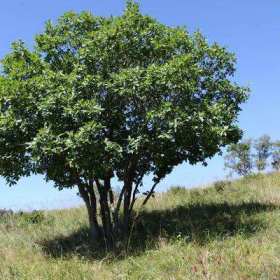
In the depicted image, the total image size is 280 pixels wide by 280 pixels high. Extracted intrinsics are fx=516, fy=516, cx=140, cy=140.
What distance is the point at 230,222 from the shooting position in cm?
1552

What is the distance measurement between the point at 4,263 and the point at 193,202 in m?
8.21

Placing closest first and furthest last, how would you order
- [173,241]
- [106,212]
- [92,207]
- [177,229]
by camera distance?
[173,241], [177,229], [106,212], [92,207]

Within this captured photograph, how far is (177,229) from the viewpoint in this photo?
15.5m

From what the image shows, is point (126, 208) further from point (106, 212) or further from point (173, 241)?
point (173, 241)

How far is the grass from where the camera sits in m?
11.4

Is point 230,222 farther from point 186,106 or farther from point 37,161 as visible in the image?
point 37,161

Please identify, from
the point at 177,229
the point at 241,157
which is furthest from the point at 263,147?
the point at 177,229

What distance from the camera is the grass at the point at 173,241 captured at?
37.6 feet

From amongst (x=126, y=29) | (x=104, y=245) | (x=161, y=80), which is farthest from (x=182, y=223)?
(x=126, y=29)

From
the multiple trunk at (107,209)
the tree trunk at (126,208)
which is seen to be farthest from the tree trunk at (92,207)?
the tree trunk at (126,208)

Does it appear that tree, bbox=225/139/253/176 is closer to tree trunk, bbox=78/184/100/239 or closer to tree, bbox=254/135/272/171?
tree, bbox=254/135/272/171

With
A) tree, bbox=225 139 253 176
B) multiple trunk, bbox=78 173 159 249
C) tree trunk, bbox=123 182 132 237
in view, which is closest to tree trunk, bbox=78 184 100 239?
multiple trunk, bbox=78 173 159 249

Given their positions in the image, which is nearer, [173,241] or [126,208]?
[173,241]

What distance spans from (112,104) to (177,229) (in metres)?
4.25
